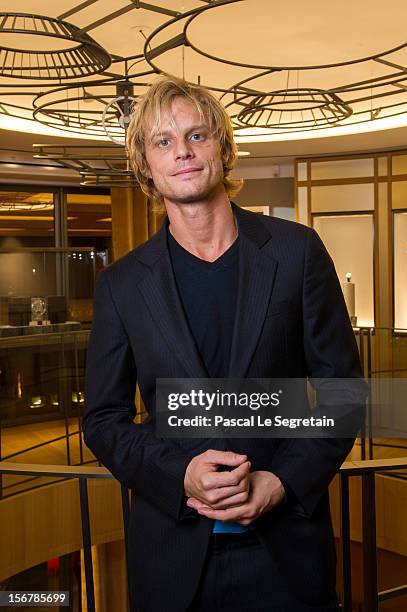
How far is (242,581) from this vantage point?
4.08 feet

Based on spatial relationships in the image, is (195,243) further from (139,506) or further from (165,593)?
(165,593)

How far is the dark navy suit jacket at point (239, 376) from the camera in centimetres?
124

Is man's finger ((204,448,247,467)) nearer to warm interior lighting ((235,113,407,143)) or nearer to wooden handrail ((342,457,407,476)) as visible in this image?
wooden handrail ((342,457,407,476))

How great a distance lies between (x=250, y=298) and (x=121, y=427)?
321 mm

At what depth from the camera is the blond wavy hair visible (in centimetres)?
130

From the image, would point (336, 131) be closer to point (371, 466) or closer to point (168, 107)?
point (371, 466)

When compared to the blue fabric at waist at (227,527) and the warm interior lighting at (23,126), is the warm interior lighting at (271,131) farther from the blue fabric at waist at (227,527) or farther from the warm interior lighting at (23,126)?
the blue fabric at waist at (227,527)

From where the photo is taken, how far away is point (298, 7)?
3674 millimetres

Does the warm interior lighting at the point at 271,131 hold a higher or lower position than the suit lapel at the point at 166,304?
higher

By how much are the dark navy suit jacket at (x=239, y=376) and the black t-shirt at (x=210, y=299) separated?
29 millimetres

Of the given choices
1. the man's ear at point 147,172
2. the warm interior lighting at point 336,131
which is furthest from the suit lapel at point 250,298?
the warm interior lighting at point 336,131

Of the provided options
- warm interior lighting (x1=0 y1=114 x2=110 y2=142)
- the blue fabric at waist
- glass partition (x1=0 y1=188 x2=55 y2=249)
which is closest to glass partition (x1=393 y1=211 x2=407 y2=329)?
warm interior lighting (x1=0 y1=114 x2=110 y2=142)

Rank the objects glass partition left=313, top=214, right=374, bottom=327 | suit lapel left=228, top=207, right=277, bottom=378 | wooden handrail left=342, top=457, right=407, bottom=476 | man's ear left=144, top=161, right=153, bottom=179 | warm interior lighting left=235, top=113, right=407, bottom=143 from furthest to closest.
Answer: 1. glass partition left=313, top=214, right=374, bottom=327
2. warm interior lighting left=235, top=113, right=407, bottom=143
3. wooden handrail left=342, top=457, right=407, bottom=476
4. man's ear left=144, top=161, right=153, bottom=179
5. suit lapel left=228, top=207, right=277, bottom=378

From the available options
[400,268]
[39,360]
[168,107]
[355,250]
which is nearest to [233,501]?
[168,107]
